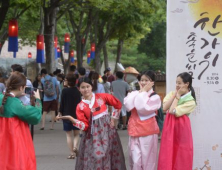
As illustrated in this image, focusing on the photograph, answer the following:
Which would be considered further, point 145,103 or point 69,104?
point 69,104

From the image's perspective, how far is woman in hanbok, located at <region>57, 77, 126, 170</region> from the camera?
25.9ft

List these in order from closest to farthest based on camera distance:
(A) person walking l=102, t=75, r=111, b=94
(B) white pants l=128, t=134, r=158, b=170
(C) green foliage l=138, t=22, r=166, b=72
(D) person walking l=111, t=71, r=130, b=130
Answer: (B) white pants l=128, t=134, r=158, b=170 < (D) person walking l=111, t=71, r=130, b=130 < (A) person walking l=102, t=75, r=111, b=94 < (C) green foliage l=138, t=22, r=166, b=72

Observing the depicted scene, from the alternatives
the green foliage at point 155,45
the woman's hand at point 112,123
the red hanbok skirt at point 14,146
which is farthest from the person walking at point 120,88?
the green foliage at point 155,45

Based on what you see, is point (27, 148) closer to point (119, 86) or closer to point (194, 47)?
point (194, 47)

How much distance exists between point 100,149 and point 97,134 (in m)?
0.20

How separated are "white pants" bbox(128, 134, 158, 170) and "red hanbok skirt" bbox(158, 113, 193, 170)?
10.8 inches

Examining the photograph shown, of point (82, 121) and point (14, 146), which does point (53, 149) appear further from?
point (14, 146)

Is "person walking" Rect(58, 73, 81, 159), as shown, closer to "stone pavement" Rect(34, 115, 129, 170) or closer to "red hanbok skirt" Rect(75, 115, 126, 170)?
Answer: "stone pavement" Rect(34, 115, 129, 170)

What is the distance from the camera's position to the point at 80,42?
104 feet

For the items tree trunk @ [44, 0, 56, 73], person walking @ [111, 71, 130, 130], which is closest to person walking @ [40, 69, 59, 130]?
person walking @ [111, 71, 130, 130]

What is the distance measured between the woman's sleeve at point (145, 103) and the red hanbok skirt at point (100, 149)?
43cm

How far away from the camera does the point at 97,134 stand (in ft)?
26.0

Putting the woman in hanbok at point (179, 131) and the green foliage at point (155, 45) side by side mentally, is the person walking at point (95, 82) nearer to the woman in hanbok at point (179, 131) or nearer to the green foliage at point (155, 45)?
the woman in hanbok at point (179, 131)

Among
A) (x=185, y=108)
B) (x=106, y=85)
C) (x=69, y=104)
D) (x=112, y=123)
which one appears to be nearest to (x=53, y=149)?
(x=69, y=104)
